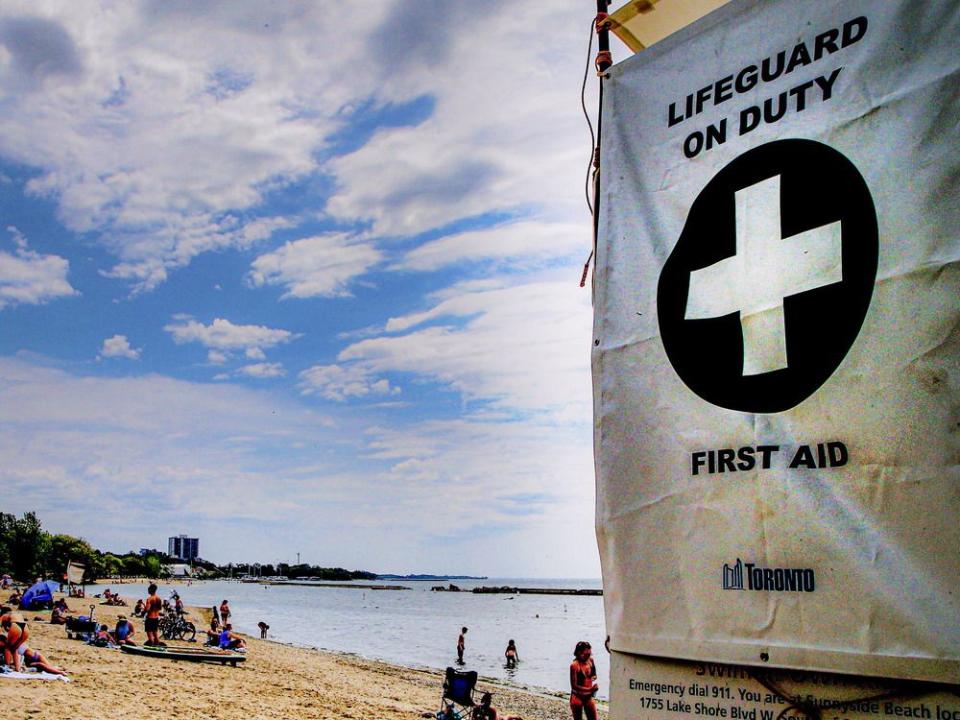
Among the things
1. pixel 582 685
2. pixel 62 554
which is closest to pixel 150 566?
pixel 62 554

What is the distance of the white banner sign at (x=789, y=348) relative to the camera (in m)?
1.51

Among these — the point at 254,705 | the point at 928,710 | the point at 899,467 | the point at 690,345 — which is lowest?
the point at 254,705

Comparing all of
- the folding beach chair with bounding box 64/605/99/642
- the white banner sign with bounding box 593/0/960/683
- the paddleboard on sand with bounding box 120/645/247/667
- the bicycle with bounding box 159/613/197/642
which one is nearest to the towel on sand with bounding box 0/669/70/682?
the paddleboard on sand with bounding box 120/645/247/667

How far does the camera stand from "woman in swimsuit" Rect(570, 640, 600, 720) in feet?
31.1

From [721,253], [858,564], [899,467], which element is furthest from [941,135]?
[858,564]

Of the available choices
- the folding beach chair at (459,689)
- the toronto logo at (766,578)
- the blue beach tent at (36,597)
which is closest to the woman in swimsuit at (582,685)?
the folding beach chair at (459,689)

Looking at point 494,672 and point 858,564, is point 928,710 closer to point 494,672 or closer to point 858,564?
point 858,564

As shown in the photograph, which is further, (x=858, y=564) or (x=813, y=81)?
(x=813, y=81)

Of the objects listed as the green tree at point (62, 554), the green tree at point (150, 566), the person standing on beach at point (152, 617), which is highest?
the person standing on beach at point (152, 617)

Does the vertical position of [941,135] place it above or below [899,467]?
above

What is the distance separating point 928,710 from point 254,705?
42.8 feet

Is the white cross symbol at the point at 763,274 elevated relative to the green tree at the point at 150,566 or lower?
elevated

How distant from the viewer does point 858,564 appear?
1.56 metres

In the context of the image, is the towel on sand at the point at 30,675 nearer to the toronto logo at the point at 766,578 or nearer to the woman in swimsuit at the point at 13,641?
the woman in swimsuit at the point at 13,641
